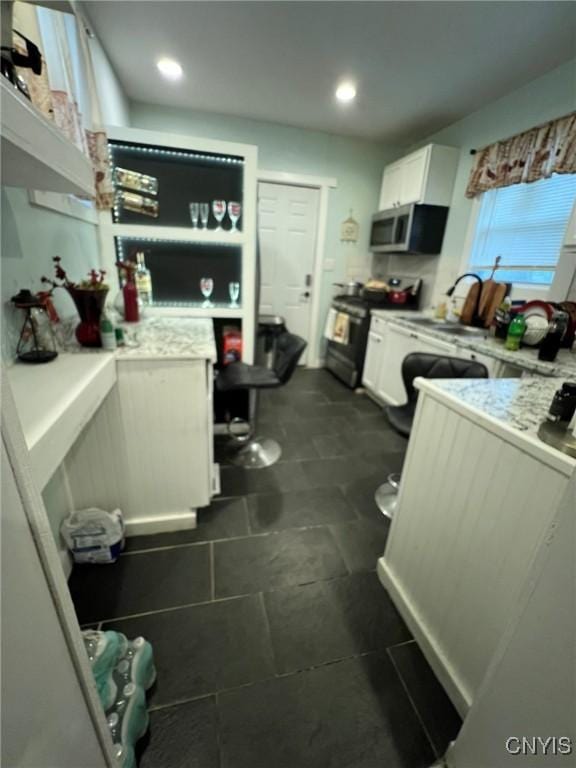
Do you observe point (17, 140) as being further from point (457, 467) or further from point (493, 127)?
point (493, 127)

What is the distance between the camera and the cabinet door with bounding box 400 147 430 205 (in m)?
3.02

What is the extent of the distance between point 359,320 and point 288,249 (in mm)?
1320

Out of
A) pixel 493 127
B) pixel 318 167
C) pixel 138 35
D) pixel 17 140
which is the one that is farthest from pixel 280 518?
pixel 318 167

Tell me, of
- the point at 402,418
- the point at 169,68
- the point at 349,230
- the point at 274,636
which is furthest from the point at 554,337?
the point at 169,68

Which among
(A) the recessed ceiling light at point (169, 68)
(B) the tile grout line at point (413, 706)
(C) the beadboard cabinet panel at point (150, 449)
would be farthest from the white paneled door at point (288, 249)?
(B) the tile grout line at point (413, 706)

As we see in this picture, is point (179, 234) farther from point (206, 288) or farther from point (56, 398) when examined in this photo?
point (56, 398)

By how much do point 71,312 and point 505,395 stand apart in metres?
1.94

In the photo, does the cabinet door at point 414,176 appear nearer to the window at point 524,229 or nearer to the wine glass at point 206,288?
the window at point 524,229

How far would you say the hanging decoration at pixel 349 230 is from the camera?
3.88 m

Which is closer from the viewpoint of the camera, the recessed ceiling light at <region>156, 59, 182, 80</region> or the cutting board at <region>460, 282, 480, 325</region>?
the recessed ceiling light at <region>156, 59, 182, 80</region>

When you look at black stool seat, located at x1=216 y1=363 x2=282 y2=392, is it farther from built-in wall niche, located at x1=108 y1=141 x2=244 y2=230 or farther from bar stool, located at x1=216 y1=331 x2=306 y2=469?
built-in wall niche, located at x1=108 y1=141 x2=244 y2=230

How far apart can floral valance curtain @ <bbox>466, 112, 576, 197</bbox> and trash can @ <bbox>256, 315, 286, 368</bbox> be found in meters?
2.10

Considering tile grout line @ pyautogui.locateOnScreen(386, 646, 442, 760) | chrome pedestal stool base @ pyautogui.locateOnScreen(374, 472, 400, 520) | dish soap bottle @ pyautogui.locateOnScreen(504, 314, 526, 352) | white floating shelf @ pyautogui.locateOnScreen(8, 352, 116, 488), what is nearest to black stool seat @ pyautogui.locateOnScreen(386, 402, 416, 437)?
chrome pedestal stool base @ pyautogui.locateOnScreen(374, 472, 400, 520)

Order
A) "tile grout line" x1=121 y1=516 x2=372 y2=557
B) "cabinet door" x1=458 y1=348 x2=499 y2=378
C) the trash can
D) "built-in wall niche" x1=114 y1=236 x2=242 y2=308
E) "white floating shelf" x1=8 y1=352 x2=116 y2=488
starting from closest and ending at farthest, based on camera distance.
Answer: "white floating shelf" x1=8 y1=352 x2=116 y2=488
"tile grout line" x1=121 y1=516 x2=372 y2=557
"cabinet door" x1=458 y1=348 x2=499 y2=378
"built-in wall niche" x1=114 y1=236 x2=242 y2=308
the trash can
